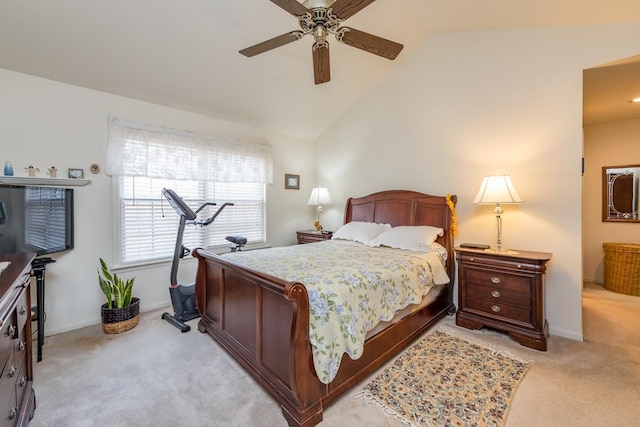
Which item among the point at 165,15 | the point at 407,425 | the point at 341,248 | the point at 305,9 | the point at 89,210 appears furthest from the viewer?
the point at 341,248

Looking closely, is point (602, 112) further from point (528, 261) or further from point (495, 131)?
point (528, 261)

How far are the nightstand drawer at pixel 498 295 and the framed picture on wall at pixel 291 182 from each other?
307cm

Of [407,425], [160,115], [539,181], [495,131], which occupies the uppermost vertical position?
[160,115]

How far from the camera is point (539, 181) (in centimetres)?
288

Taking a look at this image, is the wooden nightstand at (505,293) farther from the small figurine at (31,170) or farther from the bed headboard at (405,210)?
the small figurine at (31,170)

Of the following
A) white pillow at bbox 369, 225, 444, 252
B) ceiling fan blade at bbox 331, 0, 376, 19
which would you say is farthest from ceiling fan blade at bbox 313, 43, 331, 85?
white pillow at bbox 369, 225, 444, 252

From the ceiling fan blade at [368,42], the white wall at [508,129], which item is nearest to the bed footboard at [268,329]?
the ceiling fan blade at [368,42]

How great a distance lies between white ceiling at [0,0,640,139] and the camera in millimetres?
2338

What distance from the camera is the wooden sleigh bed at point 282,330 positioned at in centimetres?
161

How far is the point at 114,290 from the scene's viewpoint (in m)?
2.88

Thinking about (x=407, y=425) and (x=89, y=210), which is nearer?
(x=407, y=425)

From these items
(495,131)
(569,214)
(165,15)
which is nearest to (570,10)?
(495,131)

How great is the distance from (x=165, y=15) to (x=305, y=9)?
1.44 metres

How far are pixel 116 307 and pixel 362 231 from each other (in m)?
2.85
